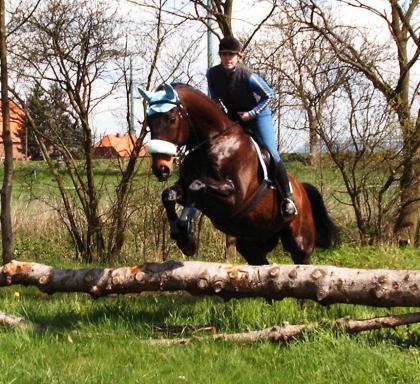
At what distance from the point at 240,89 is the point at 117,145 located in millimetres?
6164

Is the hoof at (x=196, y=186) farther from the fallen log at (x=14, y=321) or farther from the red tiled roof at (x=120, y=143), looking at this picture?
the red tiled roof at (x=120, y=143)

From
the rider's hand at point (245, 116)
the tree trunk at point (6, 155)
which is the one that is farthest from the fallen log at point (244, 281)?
the tree trunk at point (6, 155)

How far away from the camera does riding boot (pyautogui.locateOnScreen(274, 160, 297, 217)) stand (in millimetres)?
6875

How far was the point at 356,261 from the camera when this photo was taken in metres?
11.6

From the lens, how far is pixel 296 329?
5367mm

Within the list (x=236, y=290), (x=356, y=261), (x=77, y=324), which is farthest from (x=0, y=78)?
(x=356, y=261)

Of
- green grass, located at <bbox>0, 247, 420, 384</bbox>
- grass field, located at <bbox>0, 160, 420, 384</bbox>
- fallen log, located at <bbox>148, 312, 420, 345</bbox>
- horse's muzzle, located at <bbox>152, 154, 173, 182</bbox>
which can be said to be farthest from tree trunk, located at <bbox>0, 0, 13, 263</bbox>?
fallen log, located at <bbox>148, 312, 420, 345</bbox>

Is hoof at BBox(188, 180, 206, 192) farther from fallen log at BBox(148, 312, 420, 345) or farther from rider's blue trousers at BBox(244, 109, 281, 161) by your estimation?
fallen log at BBox(148, 312, 420, 345)

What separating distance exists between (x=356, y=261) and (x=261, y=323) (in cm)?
605

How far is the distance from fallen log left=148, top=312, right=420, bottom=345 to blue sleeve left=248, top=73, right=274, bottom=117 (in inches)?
91.9

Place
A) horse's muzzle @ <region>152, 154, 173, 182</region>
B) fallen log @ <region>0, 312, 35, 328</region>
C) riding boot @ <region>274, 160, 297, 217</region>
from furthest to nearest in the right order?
riding boot @ <region>274, 160, 297, 217</region>, fallen log @ <region>0, 312, 35, 328</region>, horse's muzzle @ <region>152, 154, 173, 182</region>

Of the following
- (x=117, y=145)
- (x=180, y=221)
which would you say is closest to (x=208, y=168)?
(x=180, y=221)

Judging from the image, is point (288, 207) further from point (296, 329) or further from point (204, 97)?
point (296, 329)

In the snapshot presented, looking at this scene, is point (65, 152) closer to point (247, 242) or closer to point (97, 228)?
point (97, 228)
